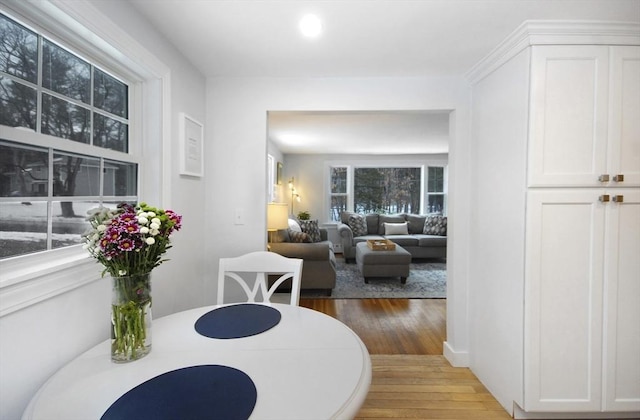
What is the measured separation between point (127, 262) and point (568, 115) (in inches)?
87.0

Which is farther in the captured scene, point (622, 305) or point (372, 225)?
point (372, 225)

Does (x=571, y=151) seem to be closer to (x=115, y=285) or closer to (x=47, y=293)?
(x=115, y=285)

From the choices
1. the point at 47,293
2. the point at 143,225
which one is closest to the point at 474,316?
the point at 143,225

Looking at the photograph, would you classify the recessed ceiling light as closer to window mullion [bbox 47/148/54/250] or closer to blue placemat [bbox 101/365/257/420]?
window mullion [bbox 47/148/54/250]

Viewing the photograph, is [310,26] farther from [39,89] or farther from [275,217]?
[275,217]

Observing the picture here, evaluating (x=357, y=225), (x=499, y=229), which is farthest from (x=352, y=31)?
(x=357, y=225)

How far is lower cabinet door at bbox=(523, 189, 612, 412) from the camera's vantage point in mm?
1710

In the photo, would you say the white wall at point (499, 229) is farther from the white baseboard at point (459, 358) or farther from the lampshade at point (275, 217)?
the lampshade at point (275, 217)

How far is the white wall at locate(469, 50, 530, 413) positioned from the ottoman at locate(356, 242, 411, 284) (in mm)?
2208

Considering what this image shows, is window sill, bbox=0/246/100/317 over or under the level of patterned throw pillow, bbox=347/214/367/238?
over

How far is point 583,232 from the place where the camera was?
1710 mm

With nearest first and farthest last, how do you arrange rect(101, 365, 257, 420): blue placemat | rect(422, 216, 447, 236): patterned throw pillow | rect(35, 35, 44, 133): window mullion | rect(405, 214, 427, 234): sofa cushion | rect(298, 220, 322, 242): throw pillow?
1. rect(101, 365, 257, 420): blue placemat
2. rect(35, 35, 44, 133): window mullion
3. rect(298, 220, 322, 242): throw pillow
4. rect(422, 216, 447, 236): patterned throw pillow
5. rect(405, 214, 427, 234): sofa cushion

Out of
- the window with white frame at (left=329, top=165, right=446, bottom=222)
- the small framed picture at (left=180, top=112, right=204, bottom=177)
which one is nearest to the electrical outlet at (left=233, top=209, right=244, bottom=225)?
the small framed picture at (left=180, top=112, right=204, bottom=177)

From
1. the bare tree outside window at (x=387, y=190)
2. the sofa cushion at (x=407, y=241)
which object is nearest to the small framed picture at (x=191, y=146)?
the sofa cushion at (x=407, y=241)
